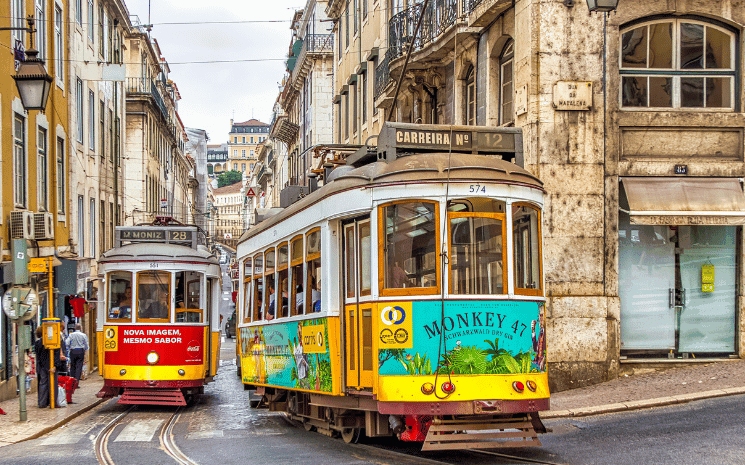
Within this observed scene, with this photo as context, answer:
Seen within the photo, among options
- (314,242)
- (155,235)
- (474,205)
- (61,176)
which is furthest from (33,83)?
(61,176)

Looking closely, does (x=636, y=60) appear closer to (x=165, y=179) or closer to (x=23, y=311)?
(x=23, y=311)

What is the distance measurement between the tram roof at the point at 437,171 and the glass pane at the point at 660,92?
731 cm

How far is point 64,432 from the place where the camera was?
13562mm

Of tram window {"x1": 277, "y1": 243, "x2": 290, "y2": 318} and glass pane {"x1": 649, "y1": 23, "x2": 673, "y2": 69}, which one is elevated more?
glass pane {"x1": 649, "y1": 23, "x2": 673, "y2": 69}

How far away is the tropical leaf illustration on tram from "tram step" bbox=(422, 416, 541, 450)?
458mm

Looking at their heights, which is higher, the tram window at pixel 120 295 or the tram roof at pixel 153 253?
the tram roof at pixel 153 253

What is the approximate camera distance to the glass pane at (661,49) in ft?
53.2

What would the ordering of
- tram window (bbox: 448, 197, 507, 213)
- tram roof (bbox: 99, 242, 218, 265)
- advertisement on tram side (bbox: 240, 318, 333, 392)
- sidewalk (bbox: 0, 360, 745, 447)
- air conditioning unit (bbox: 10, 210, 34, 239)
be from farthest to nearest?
1. air conditioning unit (bbox: 10, 210, 34, 239)
2. tram roof (bbox: 99, 242, 218, 265)
3. sidewalk (bbox: 0, 360, 745, 447)
4. advertisement on tram side (bbox: 240, 318, 333, 392)
5. tram window (bbox: 448, 197, 507, 213)

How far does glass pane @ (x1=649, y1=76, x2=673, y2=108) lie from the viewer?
16172 mm

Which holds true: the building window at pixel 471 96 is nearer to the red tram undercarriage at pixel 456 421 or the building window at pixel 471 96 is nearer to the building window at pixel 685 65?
the building window at pixel 685 65

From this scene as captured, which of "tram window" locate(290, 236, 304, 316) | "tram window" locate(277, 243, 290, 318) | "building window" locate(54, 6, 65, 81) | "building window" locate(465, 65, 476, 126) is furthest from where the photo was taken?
"building window" locate(54, 6, 65, 81)

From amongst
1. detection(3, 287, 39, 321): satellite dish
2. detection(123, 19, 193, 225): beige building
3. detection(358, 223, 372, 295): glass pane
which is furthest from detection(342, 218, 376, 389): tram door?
detection(123, 19, 193, 225): beige building

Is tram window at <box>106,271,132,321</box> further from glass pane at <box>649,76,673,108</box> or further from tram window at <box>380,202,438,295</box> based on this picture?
→ glass pane at <box>649,76,673,108</box>

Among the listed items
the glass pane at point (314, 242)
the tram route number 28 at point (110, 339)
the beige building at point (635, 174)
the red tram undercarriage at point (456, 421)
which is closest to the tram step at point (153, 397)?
the tram route number 28 at point (110, 339)
